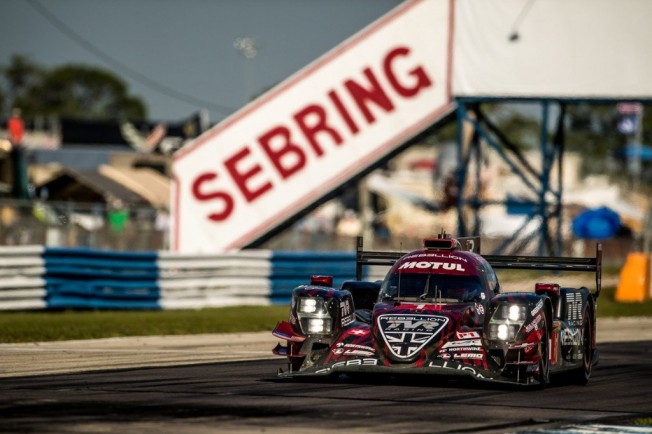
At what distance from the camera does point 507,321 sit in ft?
43.9

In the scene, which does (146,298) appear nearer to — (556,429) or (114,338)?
(114,338)

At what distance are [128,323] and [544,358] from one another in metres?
10.2

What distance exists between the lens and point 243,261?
2722cm

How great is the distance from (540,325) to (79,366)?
520 centimetres

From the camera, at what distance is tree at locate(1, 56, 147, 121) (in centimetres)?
16938

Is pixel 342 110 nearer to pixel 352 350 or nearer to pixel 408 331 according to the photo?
pixel 352 350

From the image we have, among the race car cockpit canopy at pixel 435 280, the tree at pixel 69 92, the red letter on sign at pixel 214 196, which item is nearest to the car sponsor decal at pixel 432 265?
the race car cockpit canopy at pixel 435 280

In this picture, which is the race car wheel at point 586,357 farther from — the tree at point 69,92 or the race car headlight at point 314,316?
the tree at point 69,92

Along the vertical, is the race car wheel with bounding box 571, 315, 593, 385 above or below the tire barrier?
below

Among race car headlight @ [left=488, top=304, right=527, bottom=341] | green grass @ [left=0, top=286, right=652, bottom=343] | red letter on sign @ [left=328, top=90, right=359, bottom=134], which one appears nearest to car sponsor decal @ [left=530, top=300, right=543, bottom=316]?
race car headlight @ [left=488, top=304, right=527, bottom=341]

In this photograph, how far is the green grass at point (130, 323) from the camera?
20234 millimetres

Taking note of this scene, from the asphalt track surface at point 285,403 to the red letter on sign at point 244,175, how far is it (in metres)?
15.5

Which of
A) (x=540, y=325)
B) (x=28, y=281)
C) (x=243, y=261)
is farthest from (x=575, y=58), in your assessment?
(x=540, y=325)

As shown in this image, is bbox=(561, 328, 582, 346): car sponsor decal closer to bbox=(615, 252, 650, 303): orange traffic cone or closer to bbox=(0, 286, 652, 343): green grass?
bbox=(0, 286, 652, 343): green grass
